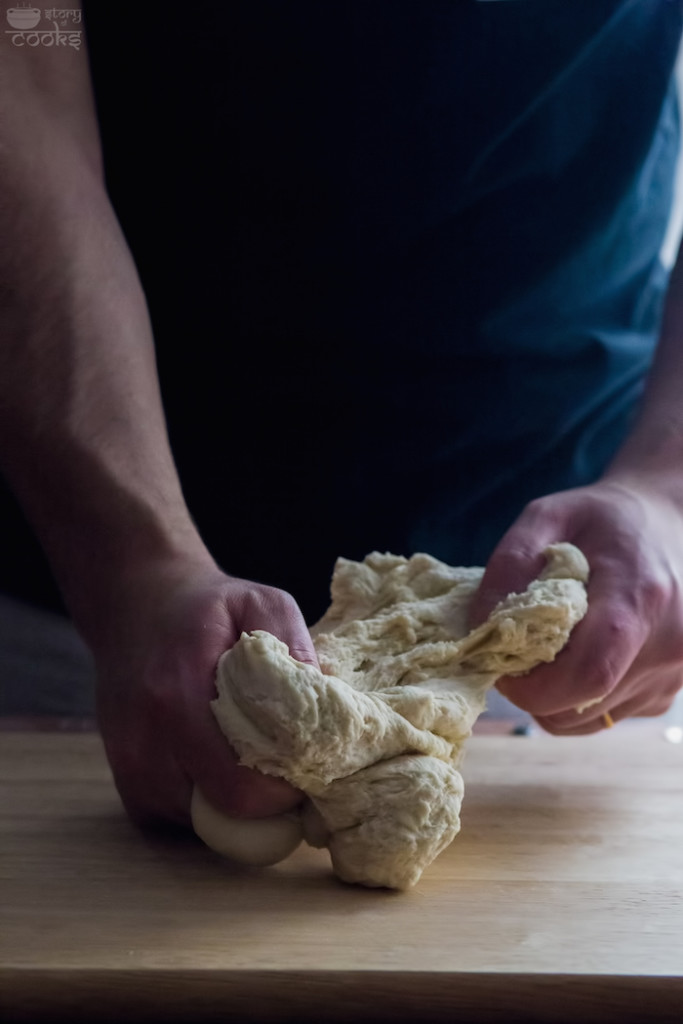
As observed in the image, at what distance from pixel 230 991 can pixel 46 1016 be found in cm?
11

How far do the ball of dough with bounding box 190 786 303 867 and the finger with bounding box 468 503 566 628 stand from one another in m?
0.26

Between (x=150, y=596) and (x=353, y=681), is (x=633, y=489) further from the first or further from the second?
(x=150, y=596)

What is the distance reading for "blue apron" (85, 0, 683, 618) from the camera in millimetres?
1163

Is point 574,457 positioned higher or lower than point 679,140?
lower

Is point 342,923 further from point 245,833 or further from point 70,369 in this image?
point 70,369

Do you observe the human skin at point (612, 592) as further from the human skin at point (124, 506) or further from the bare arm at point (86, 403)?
the bare arm at point (86, 403)

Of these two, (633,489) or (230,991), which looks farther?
(633,489)

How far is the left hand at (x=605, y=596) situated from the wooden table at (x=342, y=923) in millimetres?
119

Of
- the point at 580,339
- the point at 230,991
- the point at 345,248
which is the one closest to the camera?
the point at 230,991

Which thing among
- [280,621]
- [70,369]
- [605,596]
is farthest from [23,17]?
[605,596]

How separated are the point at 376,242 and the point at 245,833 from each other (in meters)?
0.75

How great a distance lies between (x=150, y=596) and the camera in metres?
0.86

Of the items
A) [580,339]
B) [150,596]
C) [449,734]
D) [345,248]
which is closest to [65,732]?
[150,596]

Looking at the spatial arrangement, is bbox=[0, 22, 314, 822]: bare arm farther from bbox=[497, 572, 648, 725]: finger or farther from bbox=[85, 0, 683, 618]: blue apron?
bbox=[497, 572, 648, 725]: finger
